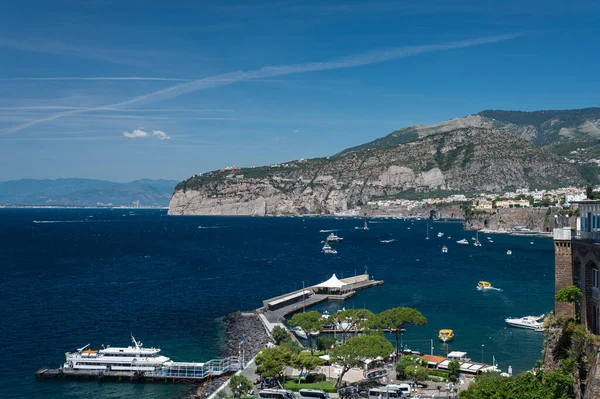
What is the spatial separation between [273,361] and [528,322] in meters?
29.0

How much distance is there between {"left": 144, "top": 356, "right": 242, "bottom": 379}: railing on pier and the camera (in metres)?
43.1

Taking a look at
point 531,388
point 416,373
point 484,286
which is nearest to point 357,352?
point 416,373

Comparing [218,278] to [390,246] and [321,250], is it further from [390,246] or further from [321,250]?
[390,246]

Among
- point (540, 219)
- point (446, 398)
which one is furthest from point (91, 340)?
point (540, 219)

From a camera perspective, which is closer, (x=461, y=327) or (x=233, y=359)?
(x=233, y=359)

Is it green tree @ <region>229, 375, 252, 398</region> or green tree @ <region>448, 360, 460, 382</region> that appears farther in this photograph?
green tree @ <region>448, 360, 460, 382</region>

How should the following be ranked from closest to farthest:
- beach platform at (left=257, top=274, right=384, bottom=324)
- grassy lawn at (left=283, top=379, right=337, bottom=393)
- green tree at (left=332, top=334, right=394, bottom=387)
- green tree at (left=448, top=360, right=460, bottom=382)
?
1. grassy lawn at (left=283, top=379, right=337, bottom=393)
2. green tree at (left=332, top=334, right=394, bottom=387)
3. green tree at (left=448, top=360, right=460, bottom=382)
4. beach platform at (left=257, top=274, right=384, bottom=324)

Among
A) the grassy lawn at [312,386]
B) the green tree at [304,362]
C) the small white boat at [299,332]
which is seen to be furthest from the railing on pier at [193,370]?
the small white boat at [299,332]

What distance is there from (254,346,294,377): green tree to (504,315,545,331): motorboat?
26.8 metres

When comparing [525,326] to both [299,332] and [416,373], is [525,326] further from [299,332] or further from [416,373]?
[416,373]

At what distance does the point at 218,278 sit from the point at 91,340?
1538 inches

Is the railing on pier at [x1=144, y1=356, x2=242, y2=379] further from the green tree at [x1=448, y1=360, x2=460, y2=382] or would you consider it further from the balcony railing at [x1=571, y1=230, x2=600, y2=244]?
the balcony railing at [x1=571, y1=230, x2=600, y2=244]

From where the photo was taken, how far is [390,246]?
144375 mm

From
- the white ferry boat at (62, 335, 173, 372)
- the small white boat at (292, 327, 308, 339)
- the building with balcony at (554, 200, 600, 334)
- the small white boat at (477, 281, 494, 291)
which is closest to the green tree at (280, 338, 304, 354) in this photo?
the small white boat at (292, 327, 308, 339)
